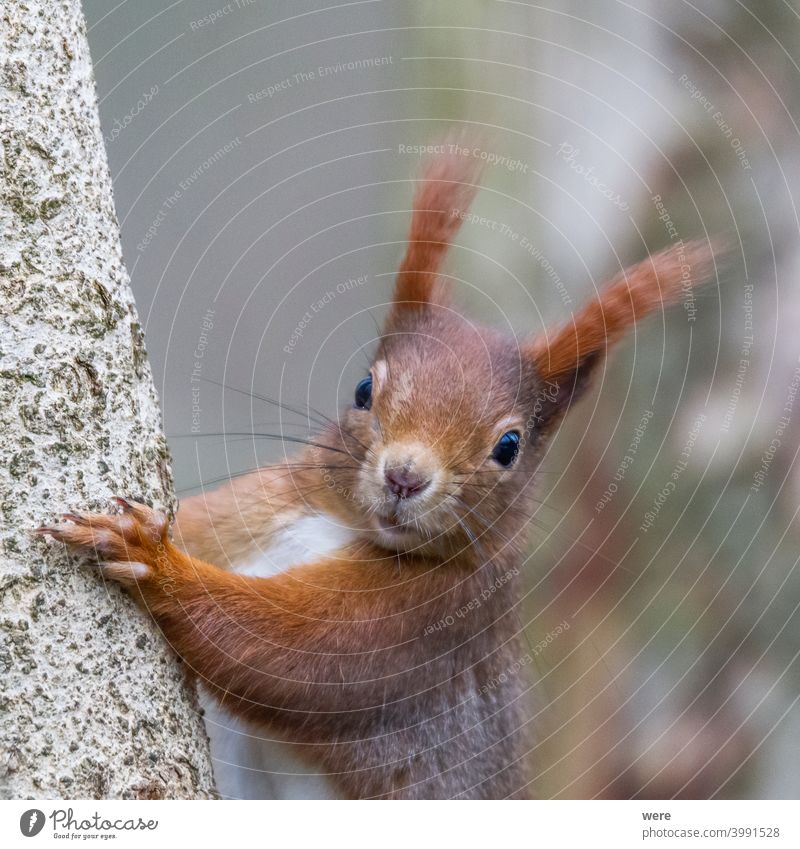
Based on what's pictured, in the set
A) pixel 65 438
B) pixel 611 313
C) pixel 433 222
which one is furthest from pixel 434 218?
pixel 65 438

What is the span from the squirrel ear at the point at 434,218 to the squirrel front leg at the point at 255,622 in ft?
1.59

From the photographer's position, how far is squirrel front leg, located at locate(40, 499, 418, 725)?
1100mm

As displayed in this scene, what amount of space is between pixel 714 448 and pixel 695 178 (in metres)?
0.51

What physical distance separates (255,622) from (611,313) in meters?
0.75

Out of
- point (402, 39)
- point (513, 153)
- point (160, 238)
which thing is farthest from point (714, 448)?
point (160, 238)

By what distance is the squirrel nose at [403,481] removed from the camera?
138 centimetres

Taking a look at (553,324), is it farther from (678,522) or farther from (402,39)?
(402,39)

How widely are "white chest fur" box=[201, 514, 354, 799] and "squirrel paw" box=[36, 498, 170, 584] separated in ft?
1.31

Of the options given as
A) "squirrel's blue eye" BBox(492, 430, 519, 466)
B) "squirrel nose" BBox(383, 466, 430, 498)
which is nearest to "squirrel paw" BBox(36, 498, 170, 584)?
"squirrel nose" BBox(383, 466, 430, 498)

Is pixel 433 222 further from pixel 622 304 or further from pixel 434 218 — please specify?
pixel 622 304

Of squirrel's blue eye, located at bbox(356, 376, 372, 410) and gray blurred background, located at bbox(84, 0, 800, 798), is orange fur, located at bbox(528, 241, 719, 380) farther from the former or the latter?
squirrel's blue eye, located at bbox(356, 376, 372, 410)

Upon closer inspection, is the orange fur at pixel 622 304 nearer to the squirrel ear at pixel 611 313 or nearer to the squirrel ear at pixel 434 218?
the squirrel ear at pixel 611 313

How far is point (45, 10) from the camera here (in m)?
1.06

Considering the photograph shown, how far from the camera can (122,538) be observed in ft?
3.52
